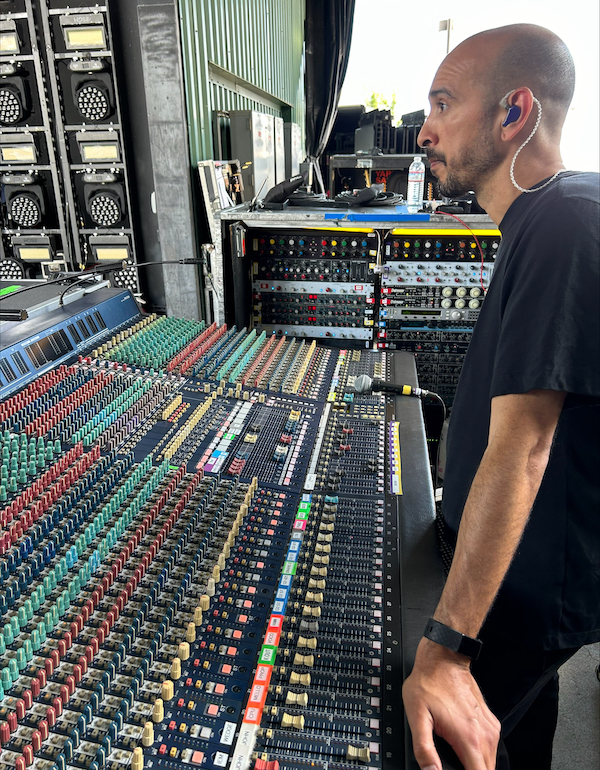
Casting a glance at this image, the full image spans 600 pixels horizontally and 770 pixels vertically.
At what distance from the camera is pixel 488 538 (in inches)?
35.4

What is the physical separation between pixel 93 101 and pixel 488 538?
4.17 metres

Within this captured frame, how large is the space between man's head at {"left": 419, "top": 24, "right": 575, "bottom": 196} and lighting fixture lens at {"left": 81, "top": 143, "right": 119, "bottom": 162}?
344 centimetres

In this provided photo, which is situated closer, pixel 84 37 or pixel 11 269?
pixel 84 37

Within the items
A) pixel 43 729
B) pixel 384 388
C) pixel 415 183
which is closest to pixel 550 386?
pixel 43 729

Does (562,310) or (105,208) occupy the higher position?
(105,208)

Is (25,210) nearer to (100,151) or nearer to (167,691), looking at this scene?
Result: (100,151)

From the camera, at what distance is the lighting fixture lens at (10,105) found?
393 cm

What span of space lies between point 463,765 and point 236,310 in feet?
7.61

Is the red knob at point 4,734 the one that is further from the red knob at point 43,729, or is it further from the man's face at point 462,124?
the man's face at point 462,124

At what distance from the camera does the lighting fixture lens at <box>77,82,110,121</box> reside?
3850 mm

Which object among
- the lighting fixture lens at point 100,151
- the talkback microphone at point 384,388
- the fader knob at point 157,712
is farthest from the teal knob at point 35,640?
the lighting fixture lens at point 100,151

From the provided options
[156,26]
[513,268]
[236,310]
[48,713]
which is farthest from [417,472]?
[156,26]

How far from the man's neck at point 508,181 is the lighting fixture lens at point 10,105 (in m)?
4.04

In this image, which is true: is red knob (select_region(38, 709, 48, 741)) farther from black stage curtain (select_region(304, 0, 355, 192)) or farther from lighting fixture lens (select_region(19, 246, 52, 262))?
black stage curtain (select_region(304, 0, 355, 192))
